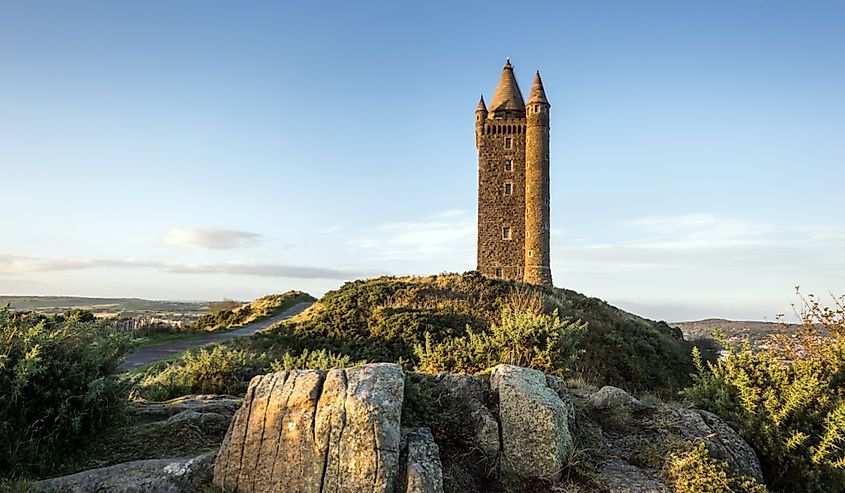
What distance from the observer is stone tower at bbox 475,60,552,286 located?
1563 inches

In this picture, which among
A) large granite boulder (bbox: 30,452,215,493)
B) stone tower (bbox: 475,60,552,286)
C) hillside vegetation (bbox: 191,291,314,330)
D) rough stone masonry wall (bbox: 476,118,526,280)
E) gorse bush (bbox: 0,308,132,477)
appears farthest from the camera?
rough stone masonry wall (bbox: 476,118,526,280)

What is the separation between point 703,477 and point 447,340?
5967 millimetres

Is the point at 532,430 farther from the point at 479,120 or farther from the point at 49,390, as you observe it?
the point at 479,120

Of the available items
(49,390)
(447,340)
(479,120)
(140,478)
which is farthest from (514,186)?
(140,478)

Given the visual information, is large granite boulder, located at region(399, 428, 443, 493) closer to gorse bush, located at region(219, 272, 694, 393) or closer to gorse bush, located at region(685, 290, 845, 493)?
gorse bush, located at region(685, 290, 845, 493)

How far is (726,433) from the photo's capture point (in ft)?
22.4

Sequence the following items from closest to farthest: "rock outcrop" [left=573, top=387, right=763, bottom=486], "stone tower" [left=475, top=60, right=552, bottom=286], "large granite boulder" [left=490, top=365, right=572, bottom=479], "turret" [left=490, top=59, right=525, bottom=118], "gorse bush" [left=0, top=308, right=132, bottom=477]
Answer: "large granite boulder" [left=490, top=365, right=572, bottom=479] < "gorse bush" [left=0, top=308, right=132, bottom=477] < "rock outcrop" [left=573, top=387, right=763, bottom=486] < "stone tower" [left=475, top=60, right=552, bottom=286] < "turret" [left=490, top=59, right=525, bottom=118]

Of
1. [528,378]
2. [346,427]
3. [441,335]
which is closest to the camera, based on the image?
[346,427]

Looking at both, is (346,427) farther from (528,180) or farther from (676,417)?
(528,180)

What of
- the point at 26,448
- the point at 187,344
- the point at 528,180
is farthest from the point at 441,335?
the point at 528,180

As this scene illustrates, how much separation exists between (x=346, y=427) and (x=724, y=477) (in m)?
3.79

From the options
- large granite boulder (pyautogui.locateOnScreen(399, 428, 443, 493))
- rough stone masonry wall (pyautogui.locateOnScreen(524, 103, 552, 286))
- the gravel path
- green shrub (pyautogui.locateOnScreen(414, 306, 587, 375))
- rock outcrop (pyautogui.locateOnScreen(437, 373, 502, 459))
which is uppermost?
rough stone masonry wall (pyautogui.locateOnScreen(524, 103, 552, 286))

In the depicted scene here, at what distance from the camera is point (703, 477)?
5.74m

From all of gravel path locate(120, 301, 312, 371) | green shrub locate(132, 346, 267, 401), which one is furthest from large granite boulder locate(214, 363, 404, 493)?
gravel path locate(120, 301, 312, 371)
